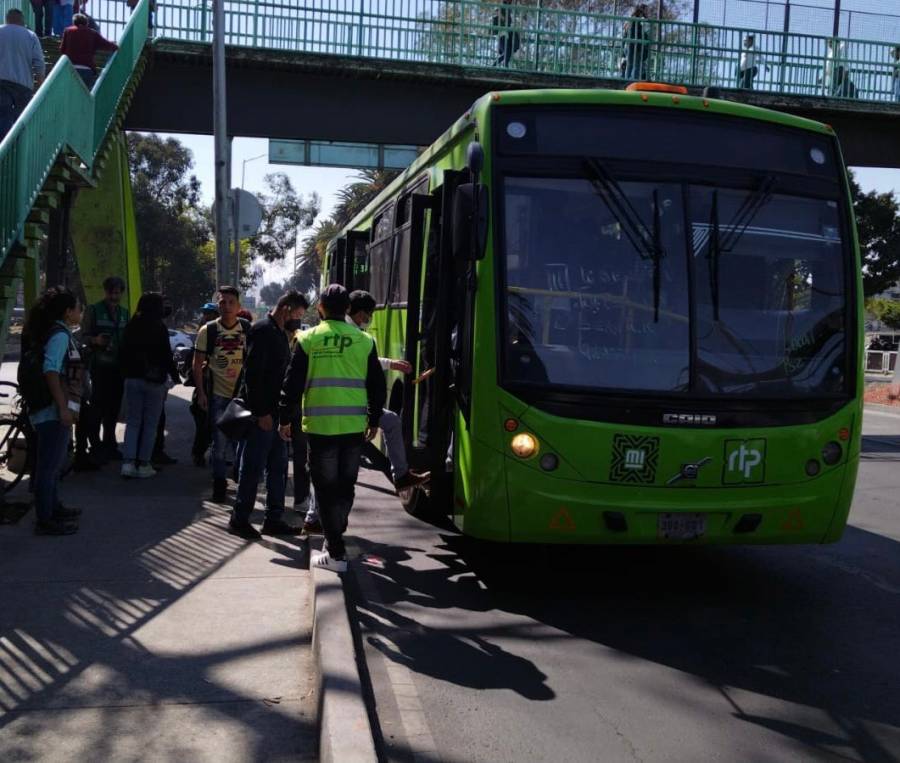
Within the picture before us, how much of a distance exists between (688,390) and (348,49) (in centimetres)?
1346

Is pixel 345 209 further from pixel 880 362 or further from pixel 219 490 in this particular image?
pixel 219 490

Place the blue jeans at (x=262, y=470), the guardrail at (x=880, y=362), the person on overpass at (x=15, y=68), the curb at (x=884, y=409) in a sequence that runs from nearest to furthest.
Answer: the blue jeans at (x=262, y=470) < the person on overpass at (x=15, y=68) < the curb at (x=884, y=409) < the guardrail at (x=880, y=362)

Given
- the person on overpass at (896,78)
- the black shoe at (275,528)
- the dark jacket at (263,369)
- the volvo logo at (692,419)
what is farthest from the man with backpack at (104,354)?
the person on overpass at (896,78)

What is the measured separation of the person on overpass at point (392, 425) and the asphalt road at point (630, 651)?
1.92 ft

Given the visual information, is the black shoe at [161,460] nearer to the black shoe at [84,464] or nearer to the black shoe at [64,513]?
the black shoe at [84,464]


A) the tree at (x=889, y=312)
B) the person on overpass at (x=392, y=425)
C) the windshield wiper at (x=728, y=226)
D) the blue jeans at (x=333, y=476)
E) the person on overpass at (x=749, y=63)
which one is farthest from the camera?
the tree at (x=889, y=312)

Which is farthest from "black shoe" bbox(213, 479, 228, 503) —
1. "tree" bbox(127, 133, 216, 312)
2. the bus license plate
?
"tree" bbox(127, 133, 216, 312)

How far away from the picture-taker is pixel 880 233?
45.8 m

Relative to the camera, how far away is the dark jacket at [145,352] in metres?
9.86

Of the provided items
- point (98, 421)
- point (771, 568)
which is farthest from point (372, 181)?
point (771, 568)

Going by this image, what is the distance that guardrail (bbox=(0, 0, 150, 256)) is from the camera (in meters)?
8.51

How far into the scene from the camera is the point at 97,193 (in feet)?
49.3

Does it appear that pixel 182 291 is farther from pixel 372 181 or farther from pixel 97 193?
pixel 97 193

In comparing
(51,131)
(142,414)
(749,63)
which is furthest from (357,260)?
(749,63)
